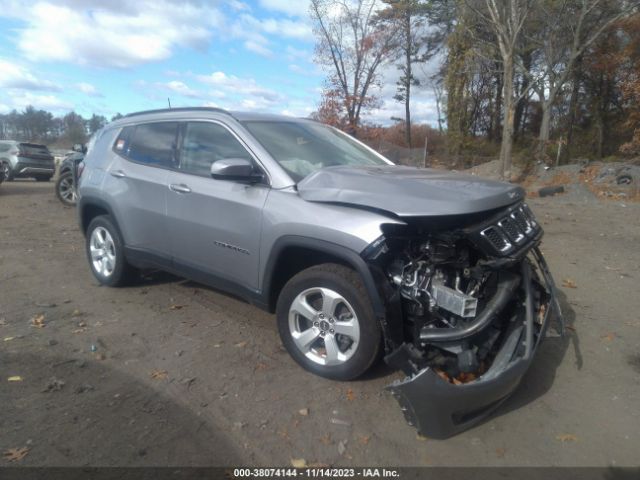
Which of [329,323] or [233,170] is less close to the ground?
[233,170]

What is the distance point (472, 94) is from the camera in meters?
31.0

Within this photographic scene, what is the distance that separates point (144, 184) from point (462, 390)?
3443 mm

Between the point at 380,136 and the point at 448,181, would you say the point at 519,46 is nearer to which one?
the point at 380,136

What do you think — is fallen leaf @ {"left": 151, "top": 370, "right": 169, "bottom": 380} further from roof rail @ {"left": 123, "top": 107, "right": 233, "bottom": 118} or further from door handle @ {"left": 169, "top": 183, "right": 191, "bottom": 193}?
roof rail @ {"left": 123, "top": 107, "right": 233, "bottom": 118}

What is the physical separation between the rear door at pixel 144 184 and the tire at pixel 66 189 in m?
7.86

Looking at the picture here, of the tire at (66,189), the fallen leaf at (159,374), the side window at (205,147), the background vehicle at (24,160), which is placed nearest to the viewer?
the fallen leaf at (159,374)

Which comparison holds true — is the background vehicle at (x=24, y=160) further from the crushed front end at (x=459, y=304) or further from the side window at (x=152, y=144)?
the crushed front end at (x=459, y=304)

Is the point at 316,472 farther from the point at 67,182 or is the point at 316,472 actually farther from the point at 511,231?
the point at 67,182

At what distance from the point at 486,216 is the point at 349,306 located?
1037mm

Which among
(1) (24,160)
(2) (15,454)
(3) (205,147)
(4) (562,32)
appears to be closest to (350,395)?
(2) (15,454)

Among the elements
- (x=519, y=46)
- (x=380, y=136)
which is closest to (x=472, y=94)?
(x=519, y=46)

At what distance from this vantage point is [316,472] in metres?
→ 2.60

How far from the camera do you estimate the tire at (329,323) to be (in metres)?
3.16

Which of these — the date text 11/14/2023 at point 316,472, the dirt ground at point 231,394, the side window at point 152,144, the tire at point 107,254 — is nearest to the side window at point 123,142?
the side window at point 152,144
